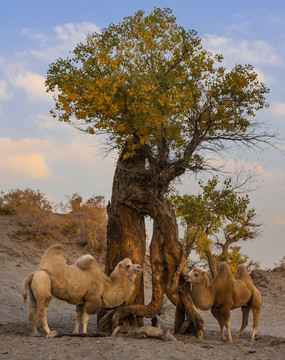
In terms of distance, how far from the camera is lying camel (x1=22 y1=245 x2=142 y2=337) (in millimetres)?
9316

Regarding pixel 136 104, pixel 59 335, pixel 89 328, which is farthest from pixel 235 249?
pixel 59 335

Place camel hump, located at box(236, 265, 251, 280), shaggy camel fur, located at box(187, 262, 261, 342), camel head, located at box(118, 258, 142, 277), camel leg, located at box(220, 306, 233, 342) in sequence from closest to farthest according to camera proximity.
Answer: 1. camel head, located at box(118, 258, 142, 277)
2. shaggy camel fur, located at box(187, 262, 261, 342)
3. camel leg, located at box(220, 306, 233, 342)
4. camel hump, located at box(236, 265, 251, 280)

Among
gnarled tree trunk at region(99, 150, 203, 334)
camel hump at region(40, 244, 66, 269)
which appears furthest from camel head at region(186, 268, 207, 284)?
camel hump at region(40, 244, 66, 269)

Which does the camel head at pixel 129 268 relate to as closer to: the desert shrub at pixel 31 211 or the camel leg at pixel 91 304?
the camel leg at pixel 91 304

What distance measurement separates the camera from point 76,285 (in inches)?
375

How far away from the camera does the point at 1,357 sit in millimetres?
7738

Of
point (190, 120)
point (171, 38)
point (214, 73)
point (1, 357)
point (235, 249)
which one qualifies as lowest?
point (1, 357)

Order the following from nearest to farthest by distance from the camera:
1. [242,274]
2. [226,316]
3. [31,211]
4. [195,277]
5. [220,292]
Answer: [195,277]
[220,292]
[226,316]
[242,274]
[31,211]

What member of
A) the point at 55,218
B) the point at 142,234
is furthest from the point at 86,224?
the point at 142,234

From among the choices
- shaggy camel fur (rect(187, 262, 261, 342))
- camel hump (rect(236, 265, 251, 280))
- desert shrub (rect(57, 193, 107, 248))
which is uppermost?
desert shrub (rect(57, 193, 107, 248))

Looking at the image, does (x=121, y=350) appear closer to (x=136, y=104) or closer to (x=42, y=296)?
(x=42, y=296)

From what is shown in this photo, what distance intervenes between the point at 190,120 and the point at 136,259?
148 inches

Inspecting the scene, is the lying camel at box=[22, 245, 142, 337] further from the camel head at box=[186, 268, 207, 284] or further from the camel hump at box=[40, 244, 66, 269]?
the camel head at box=[186, 268, 207, 284]

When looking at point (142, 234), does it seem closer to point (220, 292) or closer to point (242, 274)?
point (220, 292)
